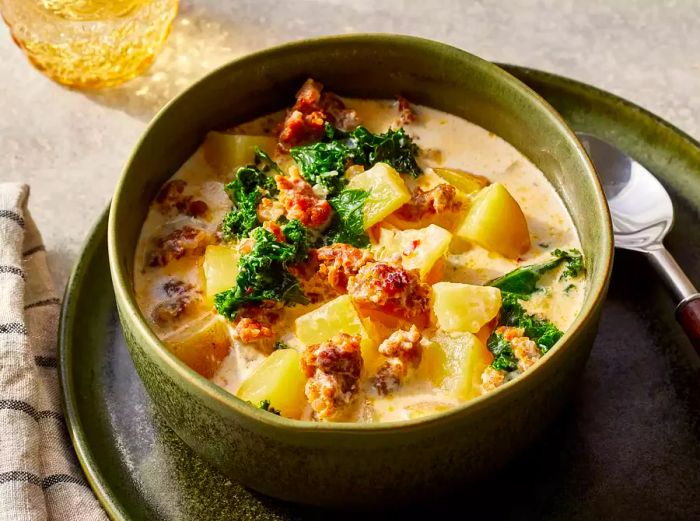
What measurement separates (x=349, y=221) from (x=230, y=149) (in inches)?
20.2

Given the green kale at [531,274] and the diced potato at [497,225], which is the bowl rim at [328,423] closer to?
the green kale at [531,274]

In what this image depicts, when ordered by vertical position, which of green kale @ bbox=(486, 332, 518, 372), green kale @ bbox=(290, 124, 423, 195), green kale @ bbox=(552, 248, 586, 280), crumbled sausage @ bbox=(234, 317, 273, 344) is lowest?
crumbled sausage @ bbox=(234, 317, 273, 344)

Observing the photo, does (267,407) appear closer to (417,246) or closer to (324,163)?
(417,246)

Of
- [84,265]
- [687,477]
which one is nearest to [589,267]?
[687,477]

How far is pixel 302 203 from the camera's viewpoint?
2879 millimetres

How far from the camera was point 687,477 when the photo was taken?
258 cm

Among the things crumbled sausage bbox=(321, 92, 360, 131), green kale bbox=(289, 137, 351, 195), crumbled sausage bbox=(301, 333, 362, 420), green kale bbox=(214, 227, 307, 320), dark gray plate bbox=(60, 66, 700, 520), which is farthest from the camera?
crumbled sausage bbox=(321, 92, 360, 131)

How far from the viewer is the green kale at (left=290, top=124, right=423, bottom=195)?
3.03 m

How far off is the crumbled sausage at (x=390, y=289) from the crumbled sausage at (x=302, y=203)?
10.6 inches

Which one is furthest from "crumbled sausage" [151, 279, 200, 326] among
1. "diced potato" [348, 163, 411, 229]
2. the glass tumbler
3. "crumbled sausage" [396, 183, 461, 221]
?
→ the glass tumbler

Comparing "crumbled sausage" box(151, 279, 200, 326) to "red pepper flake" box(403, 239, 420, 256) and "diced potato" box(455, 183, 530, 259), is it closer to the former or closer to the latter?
"red pepper flake" box(403, 239, 420, 256)

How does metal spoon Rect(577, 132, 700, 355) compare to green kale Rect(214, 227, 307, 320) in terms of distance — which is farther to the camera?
metal spoon Rect(577, 132, 700, 355)

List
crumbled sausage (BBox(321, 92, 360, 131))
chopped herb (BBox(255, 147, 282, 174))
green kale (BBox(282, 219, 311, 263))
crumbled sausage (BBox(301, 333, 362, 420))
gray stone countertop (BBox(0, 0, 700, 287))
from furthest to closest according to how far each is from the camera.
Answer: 1. gray stone countertop (BBox(0, 0, 700, 287))
2. crumbled sausage (BBox(321, 92, 360, 131))
3. chopped herb (BBox(255, 147, 282, 174))
4. green kale (BBox(282, 219, 311, 263))
5. crumbled sausage (BBox(301, 333, 362, 420))

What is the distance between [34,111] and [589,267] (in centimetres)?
233
